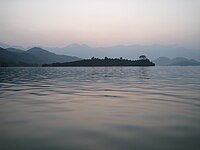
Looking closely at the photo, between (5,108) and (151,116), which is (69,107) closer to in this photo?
(5,108)

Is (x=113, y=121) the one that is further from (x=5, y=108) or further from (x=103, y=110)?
(x=5, y=108)

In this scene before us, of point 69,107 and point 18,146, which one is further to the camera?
point 69,107

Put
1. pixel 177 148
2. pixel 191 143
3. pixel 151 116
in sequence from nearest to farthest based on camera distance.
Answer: pixel 177 148 → pixel 191 143 → pixel 151 116

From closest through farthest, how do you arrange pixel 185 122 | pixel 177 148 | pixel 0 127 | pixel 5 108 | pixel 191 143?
pixel 177 148 → pixel 191 143 → pixel 0 127 → pixel 185 122 → pixel 5 108

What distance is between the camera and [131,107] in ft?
46.6

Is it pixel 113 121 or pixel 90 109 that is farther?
pixel 90 109

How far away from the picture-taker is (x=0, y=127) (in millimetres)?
9672

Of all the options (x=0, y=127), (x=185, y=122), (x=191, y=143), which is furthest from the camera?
(x=185, y=122)

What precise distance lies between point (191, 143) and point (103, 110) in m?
6.56

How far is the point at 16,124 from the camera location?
1018 centimetres

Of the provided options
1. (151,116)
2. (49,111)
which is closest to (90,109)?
(49,111)

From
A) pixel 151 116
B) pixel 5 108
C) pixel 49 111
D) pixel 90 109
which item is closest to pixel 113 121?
pixel 151 116

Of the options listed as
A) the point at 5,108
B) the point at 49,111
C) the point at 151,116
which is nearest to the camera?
the point at 151,116

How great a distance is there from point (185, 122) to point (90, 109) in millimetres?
5865
